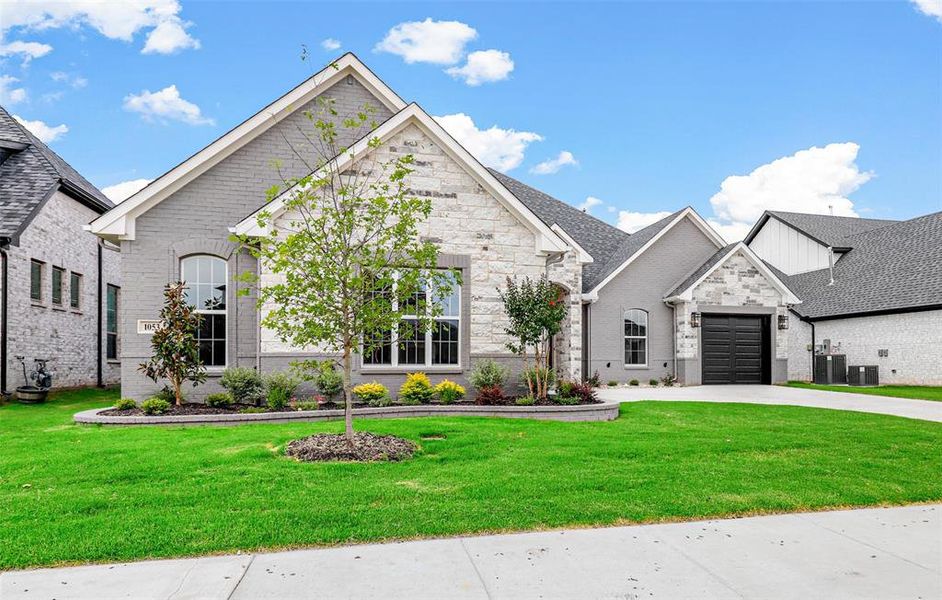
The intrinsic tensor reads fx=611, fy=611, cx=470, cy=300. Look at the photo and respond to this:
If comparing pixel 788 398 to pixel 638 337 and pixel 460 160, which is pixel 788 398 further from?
pixel 460 160

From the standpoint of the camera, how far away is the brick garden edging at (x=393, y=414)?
10.4m

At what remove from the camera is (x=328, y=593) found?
3.74 metres

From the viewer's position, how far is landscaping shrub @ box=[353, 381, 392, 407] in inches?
456

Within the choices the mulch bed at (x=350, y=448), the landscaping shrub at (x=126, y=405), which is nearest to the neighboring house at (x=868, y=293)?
the mulch bed at (x=350, y=448)

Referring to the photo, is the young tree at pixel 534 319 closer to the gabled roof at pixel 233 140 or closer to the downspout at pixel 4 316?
the gabled roof at pixel 233 140

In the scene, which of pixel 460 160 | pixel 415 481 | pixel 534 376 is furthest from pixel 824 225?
pixel 415 481

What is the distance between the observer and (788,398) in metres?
15.9

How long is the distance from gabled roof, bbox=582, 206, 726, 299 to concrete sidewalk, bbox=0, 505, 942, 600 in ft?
49.9

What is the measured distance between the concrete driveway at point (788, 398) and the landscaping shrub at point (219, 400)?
8.91 meters

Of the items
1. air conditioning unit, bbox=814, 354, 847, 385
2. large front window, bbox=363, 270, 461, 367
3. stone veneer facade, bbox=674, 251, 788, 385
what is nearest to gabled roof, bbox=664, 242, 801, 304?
stone veneer facade, bbox=674, 251, 788, 385

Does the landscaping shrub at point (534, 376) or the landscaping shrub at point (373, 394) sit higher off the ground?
the landscaping shrub at point (534, 376)

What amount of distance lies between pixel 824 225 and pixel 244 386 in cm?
3216

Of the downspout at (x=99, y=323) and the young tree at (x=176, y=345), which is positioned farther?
the downspout at (x=99, y=323)

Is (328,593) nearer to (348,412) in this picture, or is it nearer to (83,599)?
(83,599)
